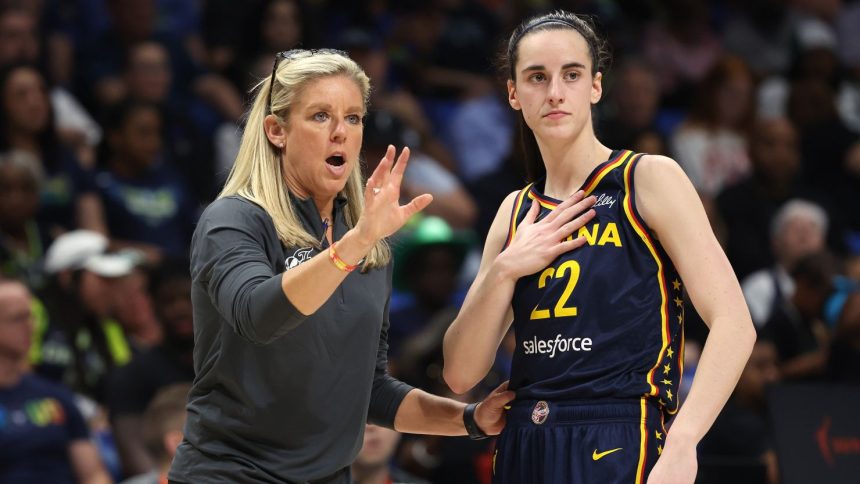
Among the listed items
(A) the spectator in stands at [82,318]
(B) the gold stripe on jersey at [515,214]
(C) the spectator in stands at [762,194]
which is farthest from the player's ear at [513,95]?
(C) the spectator in stands at [762,194]

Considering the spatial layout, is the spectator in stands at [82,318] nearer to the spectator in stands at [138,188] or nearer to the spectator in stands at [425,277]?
the spectator in stands at [138,188]

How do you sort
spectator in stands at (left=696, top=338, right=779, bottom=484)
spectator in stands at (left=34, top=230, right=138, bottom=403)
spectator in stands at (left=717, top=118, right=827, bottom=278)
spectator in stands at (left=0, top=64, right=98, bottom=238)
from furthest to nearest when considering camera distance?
spectator in stands at (left=717, top=118, right=827, bottom=278) → spectator in stands at (left=0, top=64, right=98, bottom=238) → spectator in stands at (left=34, top=230, right=138, bottom=403) → spectator in stands at (left=696, top=338, right=779, bottom=484)

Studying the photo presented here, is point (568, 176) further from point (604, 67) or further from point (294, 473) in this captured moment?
point (294, 473)

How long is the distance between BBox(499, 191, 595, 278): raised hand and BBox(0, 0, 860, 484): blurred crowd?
2045 millimetres

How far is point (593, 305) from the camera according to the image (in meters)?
3.44

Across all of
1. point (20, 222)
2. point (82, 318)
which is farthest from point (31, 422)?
point (20, 222)

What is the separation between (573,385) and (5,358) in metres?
3.88

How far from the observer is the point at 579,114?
11.8ft

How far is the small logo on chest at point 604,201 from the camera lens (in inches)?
139

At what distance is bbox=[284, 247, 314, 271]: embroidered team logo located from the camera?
11.1ft

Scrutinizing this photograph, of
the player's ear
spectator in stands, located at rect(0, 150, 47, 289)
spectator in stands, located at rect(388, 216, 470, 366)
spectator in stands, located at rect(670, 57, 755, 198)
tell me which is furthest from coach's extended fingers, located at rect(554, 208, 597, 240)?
spectator in stands, located at rect(670, 57, 755, 198)

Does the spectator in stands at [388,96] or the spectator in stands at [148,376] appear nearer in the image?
the spectator in stands at [148,376]

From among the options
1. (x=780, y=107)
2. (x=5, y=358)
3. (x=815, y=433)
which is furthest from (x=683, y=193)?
(x=780, y=107)

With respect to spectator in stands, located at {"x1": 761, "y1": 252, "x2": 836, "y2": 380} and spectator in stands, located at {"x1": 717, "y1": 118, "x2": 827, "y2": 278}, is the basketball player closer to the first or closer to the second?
spectator in stands, located at {"x1": 761, "y1": 252, "x2": 836, "y2": 380}
